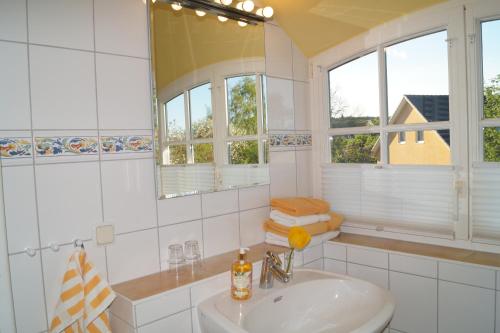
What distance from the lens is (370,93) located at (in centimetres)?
219

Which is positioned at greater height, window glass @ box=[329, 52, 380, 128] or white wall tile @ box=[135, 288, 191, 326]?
window glass @ box=[329, 52, 380, 128]

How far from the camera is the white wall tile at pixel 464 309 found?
5.31 feet

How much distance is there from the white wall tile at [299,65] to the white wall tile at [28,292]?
167 centimetres

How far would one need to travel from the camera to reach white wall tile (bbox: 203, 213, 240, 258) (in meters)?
1.85

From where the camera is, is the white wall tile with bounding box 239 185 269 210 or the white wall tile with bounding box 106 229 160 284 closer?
the white wall tile with bounding box 106 229 160 284

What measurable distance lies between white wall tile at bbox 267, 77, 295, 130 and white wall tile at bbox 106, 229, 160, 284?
943mm

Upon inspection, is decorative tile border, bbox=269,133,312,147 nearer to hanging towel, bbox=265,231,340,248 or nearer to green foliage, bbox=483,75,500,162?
hanging towel, bbox=265,231,340,248

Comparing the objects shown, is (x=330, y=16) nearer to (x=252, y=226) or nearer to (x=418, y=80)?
(x=418, y=80)

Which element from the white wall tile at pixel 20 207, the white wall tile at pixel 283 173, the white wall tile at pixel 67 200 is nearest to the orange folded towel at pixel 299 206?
the white wall tile at pixel 283 173

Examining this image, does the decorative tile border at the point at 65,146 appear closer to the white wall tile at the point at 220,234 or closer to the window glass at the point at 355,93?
the white wall tile at the point at 220,234

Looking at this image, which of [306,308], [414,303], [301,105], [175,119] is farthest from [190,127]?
[414,303]

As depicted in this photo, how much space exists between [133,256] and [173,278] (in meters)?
0.19

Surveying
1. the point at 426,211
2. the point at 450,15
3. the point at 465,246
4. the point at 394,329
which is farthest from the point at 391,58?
the point at 394,329

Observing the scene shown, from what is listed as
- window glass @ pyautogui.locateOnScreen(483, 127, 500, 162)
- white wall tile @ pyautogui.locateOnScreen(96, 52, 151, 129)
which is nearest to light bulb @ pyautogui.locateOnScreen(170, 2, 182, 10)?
white wall tile @ pyautogui.locateOnScreen(96, 52, 151, 129)
